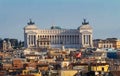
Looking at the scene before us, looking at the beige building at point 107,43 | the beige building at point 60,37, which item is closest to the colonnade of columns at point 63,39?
the beige building at point 60,37

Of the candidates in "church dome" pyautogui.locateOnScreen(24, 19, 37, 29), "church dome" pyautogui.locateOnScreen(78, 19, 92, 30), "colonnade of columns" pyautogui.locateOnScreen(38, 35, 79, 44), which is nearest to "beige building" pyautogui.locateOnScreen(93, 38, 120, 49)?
"church dome" pyautogui.locateOnScreen(78, 19, 92, 30)

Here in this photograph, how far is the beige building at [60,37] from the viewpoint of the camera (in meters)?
153

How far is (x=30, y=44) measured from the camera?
154 meters

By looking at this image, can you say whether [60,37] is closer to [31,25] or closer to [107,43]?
[31,25]

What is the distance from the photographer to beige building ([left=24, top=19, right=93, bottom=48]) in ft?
503

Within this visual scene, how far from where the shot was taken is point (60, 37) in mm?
155625

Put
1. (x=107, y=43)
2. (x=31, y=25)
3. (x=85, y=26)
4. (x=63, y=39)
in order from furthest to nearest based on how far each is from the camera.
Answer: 1. (x=31, y=25)
2. (x=107, y=43)
3. (x=85, y=26)
4. (x=63, y=39)

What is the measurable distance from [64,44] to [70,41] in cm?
299

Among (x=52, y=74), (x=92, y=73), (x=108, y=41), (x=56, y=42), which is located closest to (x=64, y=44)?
(x=56, y=42)

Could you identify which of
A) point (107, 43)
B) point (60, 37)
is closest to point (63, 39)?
point (60, 37)

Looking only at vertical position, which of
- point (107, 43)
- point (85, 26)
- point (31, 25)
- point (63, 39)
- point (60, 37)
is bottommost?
point (107, 43)

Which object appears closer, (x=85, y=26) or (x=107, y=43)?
(x=85, y=26)

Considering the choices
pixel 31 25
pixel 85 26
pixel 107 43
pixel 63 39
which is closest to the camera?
pixel 63 39

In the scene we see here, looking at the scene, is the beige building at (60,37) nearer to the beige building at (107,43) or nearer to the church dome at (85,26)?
the church dome at (85,26)
